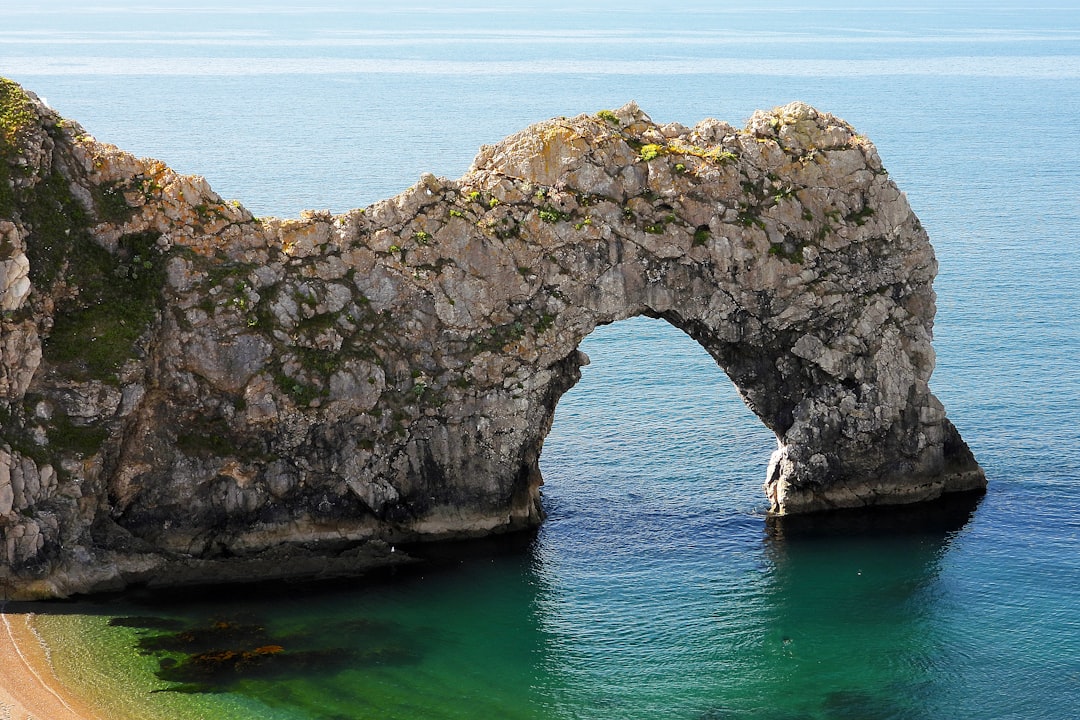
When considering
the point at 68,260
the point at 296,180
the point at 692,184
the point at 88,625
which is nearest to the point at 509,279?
the point at 692,184

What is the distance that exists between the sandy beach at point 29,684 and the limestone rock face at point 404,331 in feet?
11.9

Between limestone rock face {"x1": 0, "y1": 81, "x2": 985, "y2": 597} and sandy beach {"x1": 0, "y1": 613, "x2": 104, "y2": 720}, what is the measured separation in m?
3.64

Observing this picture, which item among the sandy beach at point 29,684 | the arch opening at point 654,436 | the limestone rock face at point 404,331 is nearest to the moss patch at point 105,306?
the limestone rock face at point 404,331

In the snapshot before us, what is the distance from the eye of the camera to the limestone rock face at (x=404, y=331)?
181 ft

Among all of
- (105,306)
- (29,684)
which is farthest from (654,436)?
(29,684)

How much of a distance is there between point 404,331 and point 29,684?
21.5m

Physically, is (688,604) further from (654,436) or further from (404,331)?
(654,436)

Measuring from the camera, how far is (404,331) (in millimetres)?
59875

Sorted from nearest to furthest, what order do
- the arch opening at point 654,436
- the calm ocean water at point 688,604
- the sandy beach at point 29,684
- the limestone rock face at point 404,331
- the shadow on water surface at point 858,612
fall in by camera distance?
the sandy beach at point 29,684 < the calm ocean water at point 688,604 < the shadow on water surface at point 858,612 < the limestone rock face at point 404,331 < the arch opening at point 654,436

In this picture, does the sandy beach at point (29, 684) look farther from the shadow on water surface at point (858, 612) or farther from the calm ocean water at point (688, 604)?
the shadow on water surface at point (858, 612)

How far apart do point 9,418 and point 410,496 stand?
57.8 feet

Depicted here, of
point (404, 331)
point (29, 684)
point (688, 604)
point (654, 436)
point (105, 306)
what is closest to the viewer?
point (29, 684)

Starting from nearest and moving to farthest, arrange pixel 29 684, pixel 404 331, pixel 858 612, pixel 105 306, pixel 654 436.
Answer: pixel 29 684 < pixel 105 306 < pixel 858 612 < pixel 404 331 < pixel 654 436

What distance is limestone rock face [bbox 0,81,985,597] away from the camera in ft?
181
